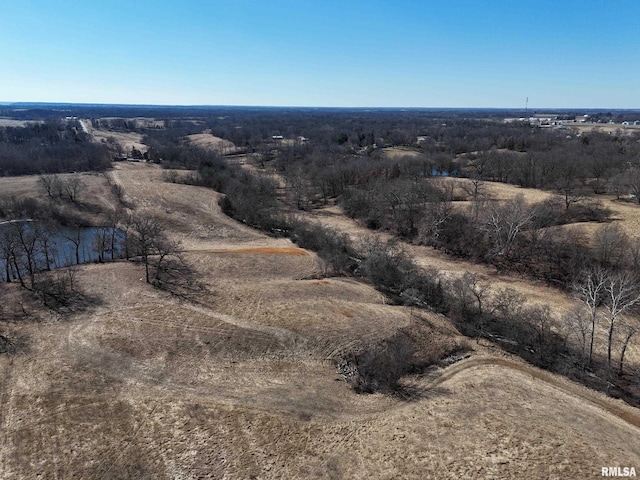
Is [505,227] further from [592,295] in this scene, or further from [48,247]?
[48,247]

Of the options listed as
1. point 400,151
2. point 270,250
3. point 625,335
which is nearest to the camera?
point 625,335

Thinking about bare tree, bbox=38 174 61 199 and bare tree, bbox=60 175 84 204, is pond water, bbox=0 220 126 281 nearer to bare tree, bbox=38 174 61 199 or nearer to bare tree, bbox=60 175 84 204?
bare tree, bbox=60 175 84 204

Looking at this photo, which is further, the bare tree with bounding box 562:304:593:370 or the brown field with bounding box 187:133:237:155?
the brown field with bounding box 187:133:237:155

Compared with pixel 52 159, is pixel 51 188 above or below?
below

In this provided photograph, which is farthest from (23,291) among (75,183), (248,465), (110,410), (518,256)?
(518,256)

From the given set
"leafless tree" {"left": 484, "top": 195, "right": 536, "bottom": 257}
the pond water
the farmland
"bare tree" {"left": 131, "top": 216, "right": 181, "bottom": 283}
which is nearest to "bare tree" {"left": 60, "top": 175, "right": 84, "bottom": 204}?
the pond water

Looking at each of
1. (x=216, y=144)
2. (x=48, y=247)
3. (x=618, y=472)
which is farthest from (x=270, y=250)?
(x=216, y=144)
